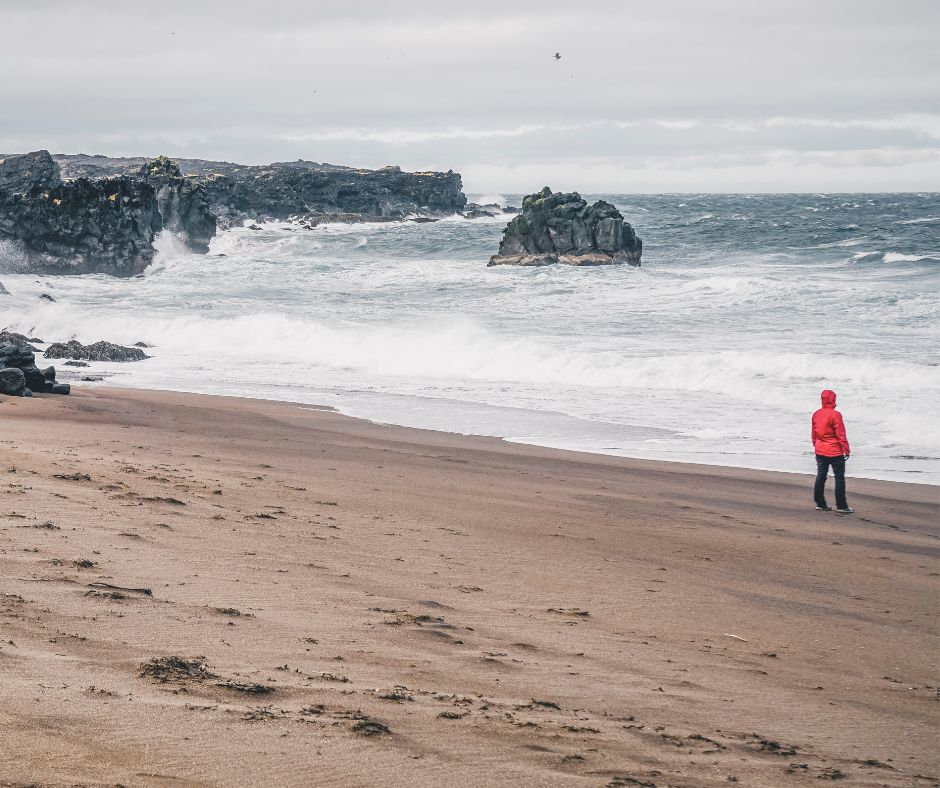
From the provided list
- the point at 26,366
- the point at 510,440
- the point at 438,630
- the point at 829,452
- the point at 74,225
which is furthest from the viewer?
the point at 74,225

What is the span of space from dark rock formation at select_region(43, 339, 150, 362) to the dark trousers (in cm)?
1659

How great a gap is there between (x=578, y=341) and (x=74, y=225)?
36.7 m

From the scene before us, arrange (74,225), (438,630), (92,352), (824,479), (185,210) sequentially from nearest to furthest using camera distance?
(438,630)
(824,479)
(92,352)
(74,225)
(185,210)

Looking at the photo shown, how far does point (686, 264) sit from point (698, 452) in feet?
120

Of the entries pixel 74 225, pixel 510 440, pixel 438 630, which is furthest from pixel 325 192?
pixel 438 630

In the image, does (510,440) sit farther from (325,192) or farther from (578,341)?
(325,192)

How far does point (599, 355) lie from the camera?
21.9m

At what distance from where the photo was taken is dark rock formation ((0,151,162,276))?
5084 cm

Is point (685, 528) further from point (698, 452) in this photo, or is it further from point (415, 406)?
point (415, 406)

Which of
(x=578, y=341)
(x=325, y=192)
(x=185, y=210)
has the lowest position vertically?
(x=578, y=341)

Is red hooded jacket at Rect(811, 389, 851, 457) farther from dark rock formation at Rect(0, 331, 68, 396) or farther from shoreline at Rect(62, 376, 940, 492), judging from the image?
dark rock formation at Rect(0, 331, 68, 396)

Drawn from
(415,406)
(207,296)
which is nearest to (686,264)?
(207,296)

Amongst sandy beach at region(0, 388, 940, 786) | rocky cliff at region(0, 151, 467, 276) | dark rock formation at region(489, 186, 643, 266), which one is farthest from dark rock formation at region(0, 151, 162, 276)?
sandy beach at region(0, 388, 940, 786)

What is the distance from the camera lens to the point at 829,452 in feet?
34.6
